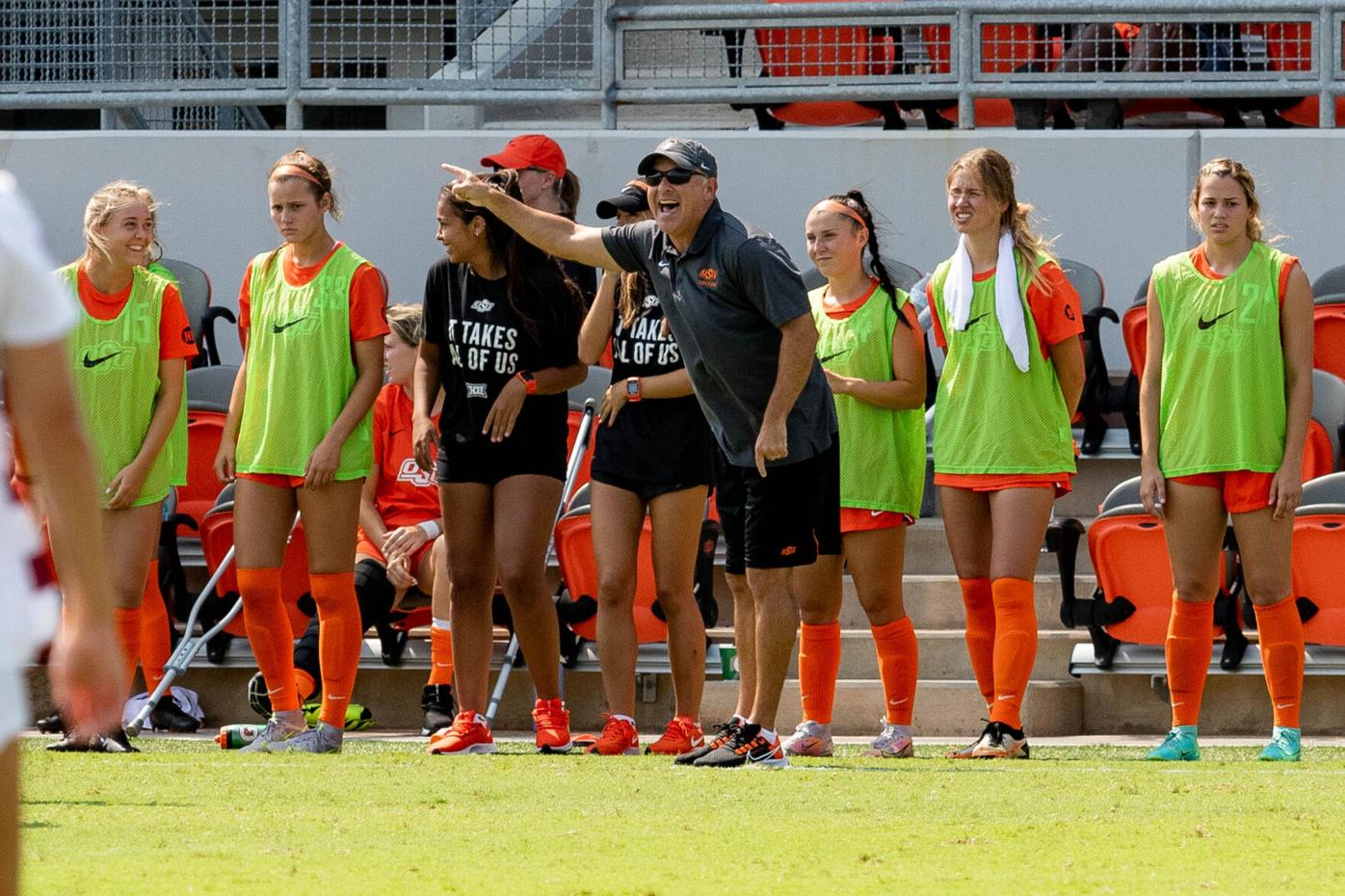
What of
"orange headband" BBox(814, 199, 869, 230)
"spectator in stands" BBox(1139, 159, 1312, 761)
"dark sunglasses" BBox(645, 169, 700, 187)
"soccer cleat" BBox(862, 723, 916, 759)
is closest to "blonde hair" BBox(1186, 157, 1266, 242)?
"spectator in stands" BBox(1139, 159, 1312, 761)

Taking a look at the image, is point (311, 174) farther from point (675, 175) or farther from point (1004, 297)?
point (1004, 297)

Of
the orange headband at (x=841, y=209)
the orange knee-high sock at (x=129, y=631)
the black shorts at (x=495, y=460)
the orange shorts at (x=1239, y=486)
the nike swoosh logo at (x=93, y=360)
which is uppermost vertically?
the orange headband at (x=841, y=209)

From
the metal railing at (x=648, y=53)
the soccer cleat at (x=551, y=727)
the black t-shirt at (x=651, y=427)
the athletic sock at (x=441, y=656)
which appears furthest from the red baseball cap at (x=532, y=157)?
the metal railing at (x=648, y=53)

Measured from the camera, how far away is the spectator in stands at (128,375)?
7.37 m

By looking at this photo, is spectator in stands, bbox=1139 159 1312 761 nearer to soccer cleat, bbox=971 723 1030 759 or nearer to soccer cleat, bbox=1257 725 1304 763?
soccer cleat, bbox=1257 725 1304 763

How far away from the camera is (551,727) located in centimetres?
698

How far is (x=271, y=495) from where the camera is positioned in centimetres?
707

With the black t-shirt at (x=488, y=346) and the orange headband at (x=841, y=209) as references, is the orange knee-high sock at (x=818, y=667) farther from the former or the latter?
the orange headband at (x=841, y=209)

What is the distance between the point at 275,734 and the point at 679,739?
1342 millimetres

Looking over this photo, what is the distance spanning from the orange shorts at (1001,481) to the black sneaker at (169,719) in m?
3.00

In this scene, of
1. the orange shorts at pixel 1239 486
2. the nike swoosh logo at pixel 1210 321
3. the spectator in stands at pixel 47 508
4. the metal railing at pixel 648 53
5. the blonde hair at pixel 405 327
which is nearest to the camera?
the spectator in stands at pixel 47 508

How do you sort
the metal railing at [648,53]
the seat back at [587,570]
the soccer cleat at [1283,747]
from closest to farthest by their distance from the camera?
1. the soccer cleat at [1283,747]
2. the seat back at [587,570]
3. the metal railing at [648,53]

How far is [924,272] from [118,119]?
4531mm

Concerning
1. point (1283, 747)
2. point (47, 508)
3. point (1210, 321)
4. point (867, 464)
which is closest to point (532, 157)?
point (867, 464)
